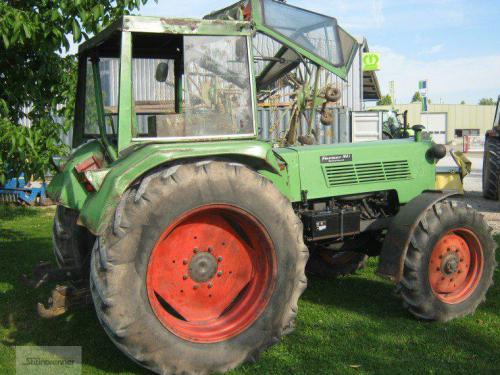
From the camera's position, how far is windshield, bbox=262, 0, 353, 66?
4230mm

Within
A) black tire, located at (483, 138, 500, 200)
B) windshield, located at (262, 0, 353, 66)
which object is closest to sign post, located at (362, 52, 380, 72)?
black tire, located at (483, 138, 500, 200)

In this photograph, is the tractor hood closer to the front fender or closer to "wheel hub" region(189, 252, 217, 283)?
the front fender

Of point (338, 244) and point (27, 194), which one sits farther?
point (27, 194)

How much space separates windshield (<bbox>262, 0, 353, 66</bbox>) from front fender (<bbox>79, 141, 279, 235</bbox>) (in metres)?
0.98

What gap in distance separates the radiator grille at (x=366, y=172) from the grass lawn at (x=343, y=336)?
1136 mm

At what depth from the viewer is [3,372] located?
147 inches

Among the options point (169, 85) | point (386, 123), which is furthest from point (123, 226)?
point (386, 123)

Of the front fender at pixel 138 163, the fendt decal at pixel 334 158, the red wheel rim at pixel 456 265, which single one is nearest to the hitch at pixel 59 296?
the front fender at pixel 138 163

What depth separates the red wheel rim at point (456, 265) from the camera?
15.3 feet

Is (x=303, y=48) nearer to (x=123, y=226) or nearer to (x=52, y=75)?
(x=123, y=226)

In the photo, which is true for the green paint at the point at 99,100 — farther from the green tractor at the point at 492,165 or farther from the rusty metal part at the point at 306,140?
the green tractor at the point at 492,165

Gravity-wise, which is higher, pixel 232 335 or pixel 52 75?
pixel 52 75

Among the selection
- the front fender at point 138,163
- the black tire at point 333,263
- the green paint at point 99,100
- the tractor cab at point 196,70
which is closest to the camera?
the front fender at point 138,163

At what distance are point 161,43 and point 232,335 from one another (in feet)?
7.53
